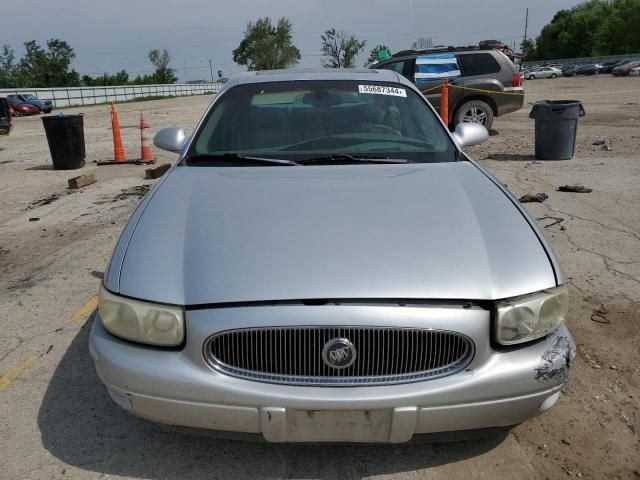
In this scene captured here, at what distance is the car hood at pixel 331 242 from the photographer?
80.8 inches

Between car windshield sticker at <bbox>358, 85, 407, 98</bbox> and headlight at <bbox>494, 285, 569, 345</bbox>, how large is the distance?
2.01 meters

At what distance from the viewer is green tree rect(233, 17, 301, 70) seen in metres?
94.6

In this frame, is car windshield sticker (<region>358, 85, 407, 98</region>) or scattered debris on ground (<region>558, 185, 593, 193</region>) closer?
car windshield sticker (<region>358, 85, 407, 98</region>)

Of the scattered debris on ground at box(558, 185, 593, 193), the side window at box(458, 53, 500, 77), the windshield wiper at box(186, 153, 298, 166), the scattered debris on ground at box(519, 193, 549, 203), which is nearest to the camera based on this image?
the windshield wiper at box(186, 153, 298, 166)

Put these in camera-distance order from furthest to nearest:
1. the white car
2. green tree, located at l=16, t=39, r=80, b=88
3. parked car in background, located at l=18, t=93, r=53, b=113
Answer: green tree, located at l=16, t=39, r=80, b=88 < the white car < parked car in background, located at l=18, t=93, r=53, b=113

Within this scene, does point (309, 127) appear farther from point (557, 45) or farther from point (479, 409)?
point (557, 45)

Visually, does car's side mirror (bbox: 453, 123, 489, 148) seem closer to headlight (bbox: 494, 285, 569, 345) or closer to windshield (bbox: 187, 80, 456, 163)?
windshield (bbox: 187, 80, 456, 163)

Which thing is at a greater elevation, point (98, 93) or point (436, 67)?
point (436, 67)

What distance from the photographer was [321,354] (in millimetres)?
1999

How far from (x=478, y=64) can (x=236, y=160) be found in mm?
10715

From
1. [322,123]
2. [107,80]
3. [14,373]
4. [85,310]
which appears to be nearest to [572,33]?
[107,80]

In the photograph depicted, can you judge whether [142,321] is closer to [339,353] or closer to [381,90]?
[339,353]

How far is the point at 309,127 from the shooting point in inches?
139

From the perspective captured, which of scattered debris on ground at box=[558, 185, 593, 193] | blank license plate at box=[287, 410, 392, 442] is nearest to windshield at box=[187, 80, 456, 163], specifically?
blank license plate at box=[287, 410, 392, 442]
